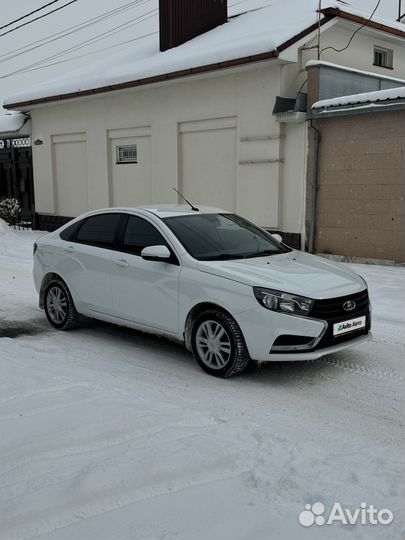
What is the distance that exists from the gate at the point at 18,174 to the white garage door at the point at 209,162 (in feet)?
23.7

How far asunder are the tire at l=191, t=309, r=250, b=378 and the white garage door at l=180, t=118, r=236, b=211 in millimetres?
8520

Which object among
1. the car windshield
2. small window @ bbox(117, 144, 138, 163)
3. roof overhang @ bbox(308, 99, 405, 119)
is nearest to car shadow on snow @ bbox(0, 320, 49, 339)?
the car windshield

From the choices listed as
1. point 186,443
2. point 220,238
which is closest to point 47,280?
point 220,238

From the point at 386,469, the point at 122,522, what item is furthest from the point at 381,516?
the point at 122,522

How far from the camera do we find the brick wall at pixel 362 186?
1073 cm

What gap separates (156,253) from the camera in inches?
221

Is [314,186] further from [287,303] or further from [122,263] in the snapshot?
[287,303]

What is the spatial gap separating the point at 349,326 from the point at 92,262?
2874 millimetres

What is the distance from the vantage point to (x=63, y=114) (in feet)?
58.5

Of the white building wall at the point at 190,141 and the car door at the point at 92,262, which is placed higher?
the white building wall at the point at 190,141

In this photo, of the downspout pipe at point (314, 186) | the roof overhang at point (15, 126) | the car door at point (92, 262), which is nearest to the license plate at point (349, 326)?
the car door at point (92, 262)

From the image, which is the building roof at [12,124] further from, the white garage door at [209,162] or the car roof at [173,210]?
the car roof at [173,210]

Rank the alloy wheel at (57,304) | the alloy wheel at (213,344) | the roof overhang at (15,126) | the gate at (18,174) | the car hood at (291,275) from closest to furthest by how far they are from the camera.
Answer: the car hood at (291,275) → the alloy wheel at (213,344) → the alloy wheel at (57,304) → the roof overhang at (15,126) → the gate at (18,174)

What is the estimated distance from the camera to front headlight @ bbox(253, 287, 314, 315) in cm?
491
